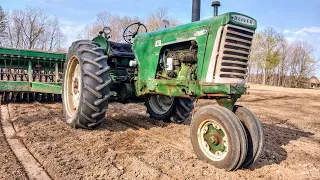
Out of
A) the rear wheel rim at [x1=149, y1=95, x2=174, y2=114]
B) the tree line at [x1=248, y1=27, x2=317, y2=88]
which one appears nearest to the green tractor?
the rear wheel rim at [x1=149, y1=95, x2=174, y2=114]

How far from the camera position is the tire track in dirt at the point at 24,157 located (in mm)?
2645

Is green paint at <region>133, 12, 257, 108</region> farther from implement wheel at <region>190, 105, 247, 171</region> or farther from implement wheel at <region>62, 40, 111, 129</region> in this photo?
implement wheel at <region>62, 40, 111, 129</region>

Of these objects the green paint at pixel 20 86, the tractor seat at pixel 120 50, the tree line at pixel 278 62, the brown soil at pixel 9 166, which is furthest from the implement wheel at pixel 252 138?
the tree line at pixel 278 62

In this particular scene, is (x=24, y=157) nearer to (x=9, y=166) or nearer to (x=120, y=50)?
(x=9, y=166)

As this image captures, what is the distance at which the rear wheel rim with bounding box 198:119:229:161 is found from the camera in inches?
117

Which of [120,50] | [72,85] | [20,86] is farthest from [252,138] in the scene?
[20,86]

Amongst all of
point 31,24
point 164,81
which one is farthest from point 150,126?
point 31,24

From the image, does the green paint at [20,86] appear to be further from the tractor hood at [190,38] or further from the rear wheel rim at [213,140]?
the rear wheel rim at [213,140]

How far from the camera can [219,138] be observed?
3.00 meters

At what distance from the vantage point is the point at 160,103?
571cm

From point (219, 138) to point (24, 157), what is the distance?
2225 millimetres

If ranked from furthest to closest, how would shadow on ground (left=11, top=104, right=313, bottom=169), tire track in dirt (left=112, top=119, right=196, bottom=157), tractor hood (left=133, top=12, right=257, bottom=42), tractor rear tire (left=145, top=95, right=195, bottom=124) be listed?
tractor rear tire (left=145, top=95, right=195, bottom=124) < tire track in dirt (left=112, top=119, right=196, bottom=157) < shadow on ground (left=11, top=104, right=313, bottom=169) < tractor hood (left=133, top=12, right=257, bottom=42)

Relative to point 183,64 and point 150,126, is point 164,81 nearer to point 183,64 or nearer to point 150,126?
point 183,64

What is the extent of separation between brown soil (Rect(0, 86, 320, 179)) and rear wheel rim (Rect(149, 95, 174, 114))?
40 centimetres
